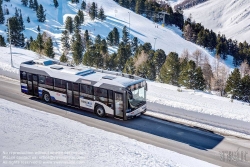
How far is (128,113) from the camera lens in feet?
71.8

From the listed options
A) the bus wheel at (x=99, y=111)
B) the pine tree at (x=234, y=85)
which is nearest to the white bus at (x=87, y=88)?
the bus wheel at (x=99, y=111)

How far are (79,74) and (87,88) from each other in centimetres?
158

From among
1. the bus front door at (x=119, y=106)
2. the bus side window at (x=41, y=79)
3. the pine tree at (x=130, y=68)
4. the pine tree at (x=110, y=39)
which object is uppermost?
the bus side window at (x=41, y=79)

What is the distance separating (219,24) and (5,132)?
188621 millimetres

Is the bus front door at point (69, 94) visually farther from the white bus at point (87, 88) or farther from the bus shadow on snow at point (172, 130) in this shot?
the bus shadow on snow at point (172, 130)

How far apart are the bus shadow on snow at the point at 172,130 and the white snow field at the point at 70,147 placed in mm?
2444

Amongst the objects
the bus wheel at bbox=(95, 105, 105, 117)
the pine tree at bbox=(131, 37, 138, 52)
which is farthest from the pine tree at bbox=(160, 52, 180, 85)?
the pine tree at bbox=(131, 37, 138, 52)

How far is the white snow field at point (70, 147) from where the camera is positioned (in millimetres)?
14359

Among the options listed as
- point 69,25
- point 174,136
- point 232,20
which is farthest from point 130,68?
point 232,20

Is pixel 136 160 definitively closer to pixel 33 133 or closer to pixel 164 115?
pixel 33 133

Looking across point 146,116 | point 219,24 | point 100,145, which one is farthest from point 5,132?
point 219,24

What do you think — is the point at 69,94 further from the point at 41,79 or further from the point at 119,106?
the point at 119,106

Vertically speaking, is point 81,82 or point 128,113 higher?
point 81,82

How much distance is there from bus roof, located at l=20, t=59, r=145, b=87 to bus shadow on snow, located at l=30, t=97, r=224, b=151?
3012 mm
